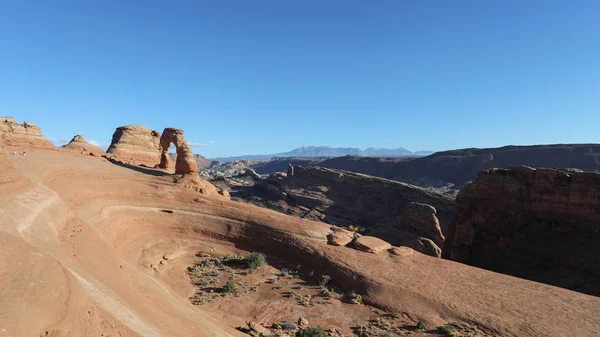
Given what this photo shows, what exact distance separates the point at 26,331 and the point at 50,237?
7.93 m

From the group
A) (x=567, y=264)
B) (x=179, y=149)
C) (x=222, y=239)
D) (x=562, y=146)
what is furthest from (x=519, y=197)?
(x=562, y=146)

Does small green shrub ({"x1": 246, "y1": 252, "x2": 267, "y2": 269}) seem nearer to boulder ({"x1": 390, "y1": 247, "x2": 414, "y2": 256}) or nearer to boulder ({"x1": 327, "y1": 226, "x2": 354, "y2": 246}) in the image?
boulder ({"x1": 327, "y1": 226, "x2": 354, "y2": 246})

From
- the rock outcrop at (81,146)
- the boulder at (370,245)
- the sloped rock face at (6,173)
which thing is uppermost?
the rock outcrop at (81,146)

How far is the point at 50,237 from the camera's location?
12.5 m

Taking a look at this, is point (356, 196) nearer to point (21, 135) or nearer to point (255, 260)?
point (255, 260)

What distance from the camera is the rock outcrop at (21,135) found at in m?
27.3

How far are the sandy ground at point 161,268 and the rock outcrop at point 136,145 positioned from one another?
383 inches

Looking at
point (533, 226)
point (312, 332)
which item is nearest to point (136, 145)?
point (312, 332)

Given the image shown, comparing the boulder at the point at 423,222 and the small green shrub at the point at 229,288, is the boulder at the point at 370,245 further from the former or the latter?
the boulder at the point at 423,222

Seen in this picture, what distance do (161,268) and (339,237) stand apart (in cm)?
1064

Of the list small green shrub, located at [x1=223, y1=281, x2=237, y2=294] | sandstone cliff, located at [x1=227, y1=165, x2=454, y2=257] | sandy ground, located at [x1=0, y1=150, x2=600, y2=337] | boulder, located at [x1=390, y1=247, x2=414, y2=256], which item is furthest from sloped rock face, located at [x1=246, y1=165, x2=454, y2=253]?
small green shrub, located at [x1=223, y1=281, x2=237, y2=294]

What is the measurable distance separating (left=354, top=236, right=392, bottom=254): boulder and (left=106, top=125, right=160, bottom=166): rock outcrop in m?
27.3

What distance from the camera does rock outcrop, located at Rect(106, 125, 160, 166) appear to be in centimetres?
3694

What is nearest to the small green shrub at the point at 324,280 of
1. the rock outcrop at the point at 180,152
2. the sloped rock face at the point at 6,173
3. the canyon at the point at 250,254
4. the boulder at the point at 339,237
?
the canyon at the point at 250,254
